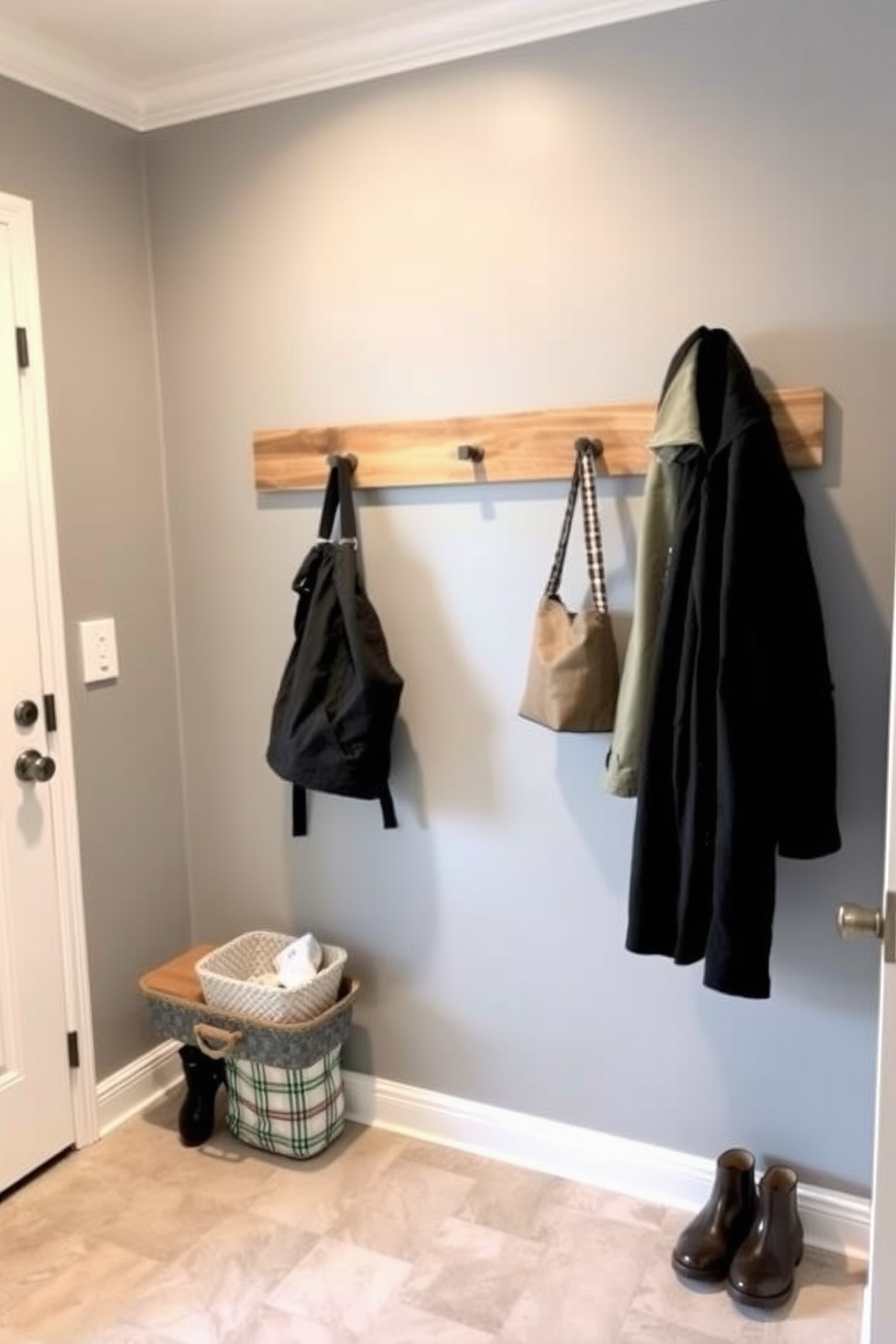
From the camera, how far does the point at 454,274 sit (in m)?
2.22

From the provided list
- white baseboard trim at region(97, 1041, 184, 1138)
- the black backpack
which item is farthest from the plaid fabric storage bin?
the black backpack

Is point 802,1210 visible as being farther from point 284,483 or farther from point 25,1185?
point 284,483

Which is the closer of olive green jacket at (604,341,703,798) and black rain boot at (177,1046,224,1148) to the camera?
olive green jacket at (604,341,703,798)

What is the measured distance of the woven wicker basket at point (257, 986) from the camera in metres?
2.36

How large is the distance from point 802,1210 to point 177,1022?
1.39 m

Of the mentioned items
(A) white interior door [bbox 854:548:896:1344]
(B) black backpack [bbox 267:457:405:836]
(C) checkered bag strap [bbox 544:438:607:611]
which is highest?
(C) checkered bag strap [bbox 544:438:607:611]

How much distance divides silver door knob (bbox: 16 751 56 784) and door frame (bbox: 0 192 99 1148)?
0.04m

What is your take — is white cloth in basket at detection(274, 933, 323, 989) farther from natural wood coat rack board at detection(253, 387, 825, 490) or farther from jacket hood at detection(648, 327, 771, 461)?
jacket hood at detection(648, 327, 771, 461)

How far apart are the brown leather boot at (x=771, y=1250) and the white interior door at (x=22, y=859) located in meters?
1.50

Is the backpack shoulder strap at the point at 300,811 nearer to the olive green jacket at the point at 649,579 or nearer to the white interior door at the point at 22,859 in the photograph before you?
the white interior door at the point at 22,859

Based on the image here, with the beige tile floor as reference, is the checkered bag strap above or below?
above

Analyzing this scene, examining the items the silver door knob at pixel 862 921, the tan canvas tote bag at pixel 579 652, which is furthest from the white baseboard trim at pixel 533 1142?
the silver door knob at pixel 862 921

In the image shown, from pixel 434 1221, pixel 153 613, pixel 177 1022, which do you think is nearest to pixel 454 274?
pixel 153 613

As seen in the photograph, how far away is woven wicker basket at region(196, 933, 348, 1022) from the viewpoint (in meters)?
2.36
